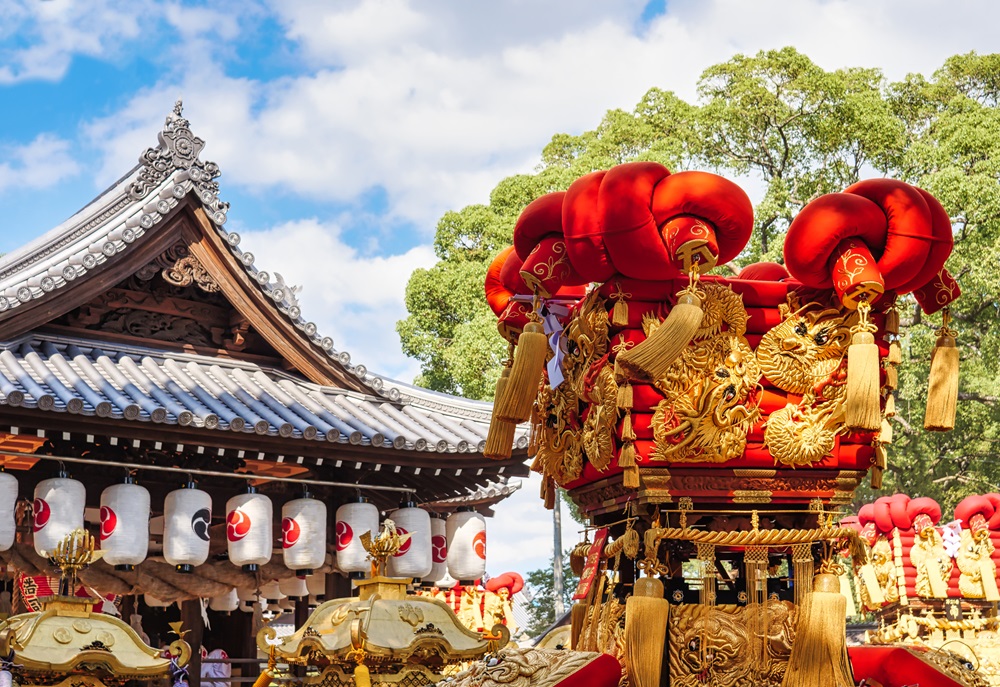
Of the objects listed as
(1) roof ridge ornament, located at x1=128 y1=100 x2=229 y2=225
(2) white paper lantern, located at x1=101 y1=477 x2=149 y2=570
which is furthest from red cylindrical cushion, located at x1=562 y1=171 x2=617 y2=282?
(1) roof ridge ornament, located at x1=128 y1=100 x2=229 y2=225

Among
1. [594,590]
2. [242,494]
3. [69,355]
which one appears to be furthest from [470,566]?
[594,590]

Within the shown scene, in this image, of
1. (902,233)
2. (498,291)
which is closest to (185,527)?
(498,291)

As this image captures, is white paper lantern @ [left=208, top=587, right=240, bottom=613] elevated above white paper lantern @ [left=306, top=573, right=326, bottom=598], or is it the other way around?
white paper lantern @ [left=306, top=573, right=326, bottom=598]

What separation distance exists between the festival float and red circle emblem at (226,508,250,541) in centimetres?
650

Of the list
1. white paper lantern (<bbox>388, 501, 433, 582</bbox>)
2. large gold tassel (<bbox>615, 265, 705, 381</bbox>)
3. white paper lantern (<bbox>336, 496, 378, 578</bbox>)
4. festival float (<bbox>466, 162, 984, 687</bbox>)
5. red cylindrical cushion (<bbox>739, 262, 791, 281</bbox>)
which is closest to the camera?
large gold tassel (<bbox>615, 265, 705, 381</bbox>)

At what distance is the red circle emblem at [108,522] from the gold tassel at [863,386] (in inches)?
302

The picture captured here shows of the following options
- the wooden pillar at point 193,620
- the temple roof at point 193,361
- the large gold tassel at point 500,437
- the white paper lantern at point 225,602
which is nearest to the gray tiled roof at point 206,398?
the temple roof at point 193,361

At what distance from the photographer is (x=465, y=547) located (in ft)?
40.4

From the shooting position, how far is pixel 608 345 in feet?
15.6

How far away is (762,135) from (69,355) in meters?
14.8

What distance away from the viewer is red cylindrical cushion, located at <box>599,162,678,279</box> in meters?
4.43

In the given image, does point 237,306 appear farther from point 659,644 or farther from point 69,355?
point 659,644

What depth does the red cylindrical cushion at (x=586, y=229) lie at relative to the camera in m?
4.53

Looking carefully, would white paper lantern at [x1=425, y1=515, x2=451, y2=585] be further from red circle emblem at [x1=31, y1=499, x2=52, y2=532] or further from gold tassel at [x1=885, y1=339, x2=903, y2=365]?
gold tassel at [x1=885, y1=339, x2=903, y2=365]
